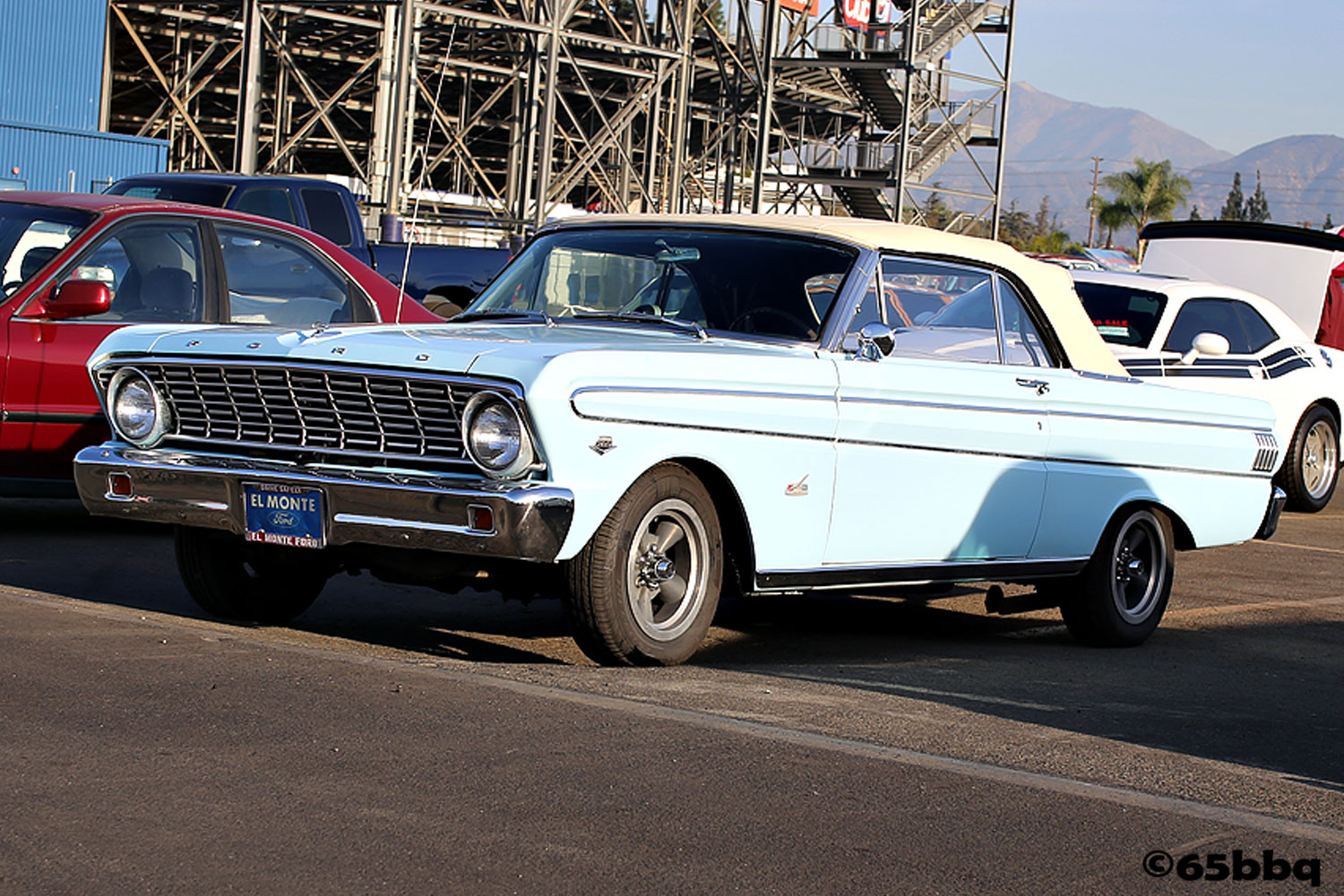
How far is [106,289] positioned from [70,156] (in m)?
23.6

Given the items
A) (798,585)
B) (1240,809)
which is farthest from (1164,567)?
(1240,809)

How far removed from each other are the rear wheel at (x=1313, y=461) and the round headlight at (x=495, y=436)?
Answer: 33.7 feet

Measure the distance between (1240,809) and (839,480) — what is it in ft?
7.40

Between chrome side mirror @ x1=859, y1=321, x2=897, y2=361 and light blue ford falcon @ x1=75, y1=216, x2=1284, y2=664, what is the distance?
0.01 m

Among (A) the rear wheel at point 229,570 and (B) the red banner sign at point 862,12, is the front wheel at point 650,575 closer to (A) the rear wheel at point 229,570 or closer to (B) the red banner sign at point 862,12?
(A) the rear wheel at point 229,570

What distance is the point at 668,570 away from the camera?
235 inches

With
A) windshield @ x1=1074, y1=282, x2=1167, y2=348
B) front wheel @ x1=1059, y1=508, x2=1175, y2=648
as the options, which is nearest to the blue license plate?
front wheel @ x1=1059, y1=508, x2=1175, y2=648

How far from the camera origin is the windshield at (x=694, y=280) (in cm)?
670

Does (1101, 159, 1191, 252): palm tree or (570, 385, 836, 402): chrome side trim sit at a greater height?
(1101, 159, 1191, 252): palm tree

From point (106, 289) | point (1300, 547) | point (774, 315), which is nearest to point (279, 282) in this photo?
point (106, 289)

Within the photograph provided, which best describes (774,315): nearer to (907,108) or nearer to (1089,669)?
(1089,669)

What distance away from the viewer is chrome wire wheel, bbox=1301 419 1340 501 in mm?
14516

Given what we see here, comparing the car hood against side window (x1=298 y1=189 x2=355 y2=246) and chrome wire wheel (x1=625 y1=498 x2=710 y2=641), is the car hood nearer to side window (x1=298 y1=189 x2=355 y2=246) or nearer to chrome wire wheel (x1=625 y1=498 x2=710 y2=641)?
chrome wire wheel (x1=625 y1=498 x2=710 y2=641)

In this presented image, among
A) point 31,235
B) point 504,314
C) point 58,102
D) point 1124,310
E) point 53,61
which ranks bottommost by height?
point 504,314
